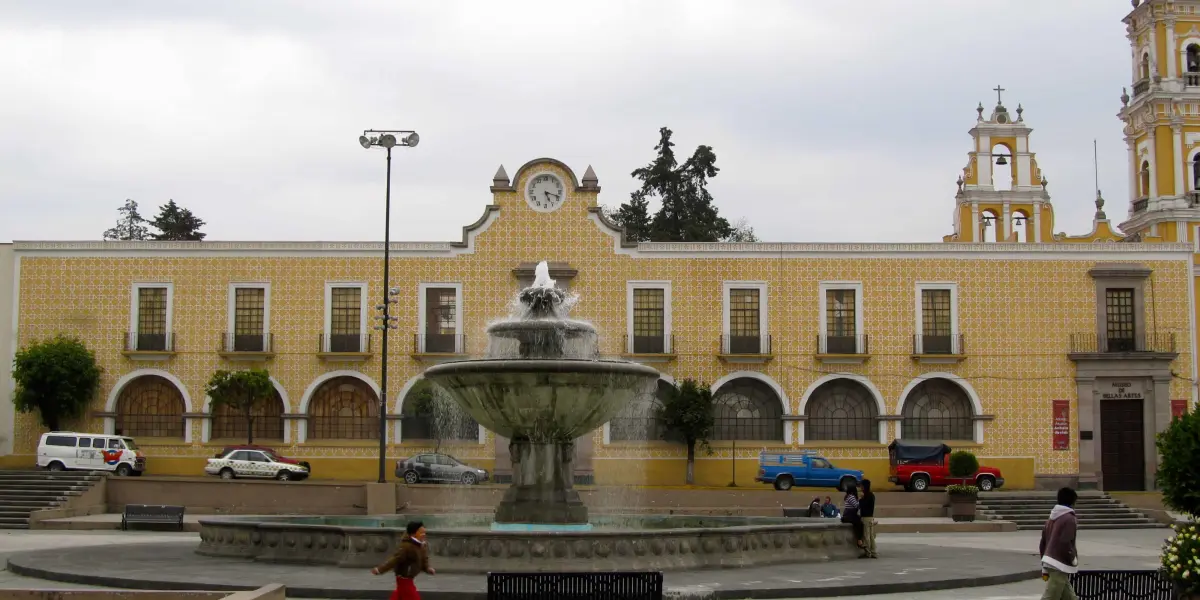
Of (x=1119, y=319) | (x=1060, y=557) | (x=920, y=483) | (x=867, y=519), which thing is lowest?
(x=920, y=483)

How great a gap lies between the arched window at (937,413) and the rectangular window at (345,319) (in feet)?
54.5

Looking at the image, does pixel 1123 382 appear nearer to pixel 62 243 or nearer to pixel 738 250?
pixel 738 250

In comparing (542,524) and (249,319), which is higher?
(249,319)

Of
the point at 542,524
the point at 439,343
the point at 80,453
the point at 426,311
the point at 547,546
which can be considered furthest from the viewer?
the point at 426,311

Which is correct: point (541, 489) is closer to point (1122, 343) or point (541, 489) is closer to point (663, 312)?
point (663, 312)

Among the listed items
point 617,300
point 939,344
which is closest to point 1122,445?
point 939,344

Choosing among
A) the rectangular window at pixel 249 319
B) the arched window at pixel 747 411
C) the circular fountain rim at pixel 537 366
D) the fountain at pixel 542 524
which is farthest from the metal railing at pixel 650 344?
the circular fountain rim at pixel 537 366

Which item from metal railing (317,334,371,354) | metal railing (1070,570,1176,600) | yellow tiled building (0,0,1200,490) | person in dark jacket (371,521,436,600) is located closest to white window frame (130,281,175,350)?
yellow tiled building (0,0,1200,490)

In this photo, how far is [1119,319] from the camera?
42531 mm

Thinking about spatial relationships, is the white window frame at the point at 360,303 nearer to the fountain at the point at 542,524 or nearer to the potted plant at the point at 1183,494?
the fountain at the point at 542,524

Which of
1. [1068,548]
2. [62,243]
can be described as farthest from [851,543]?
[62,243]

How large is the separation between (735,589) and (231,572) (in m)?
5.96

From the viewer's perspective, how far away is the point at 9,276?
4228 cm

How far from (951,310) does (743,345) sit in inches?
253
